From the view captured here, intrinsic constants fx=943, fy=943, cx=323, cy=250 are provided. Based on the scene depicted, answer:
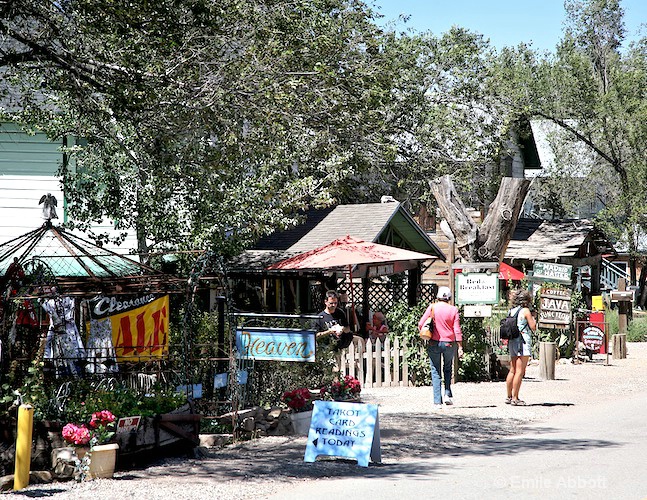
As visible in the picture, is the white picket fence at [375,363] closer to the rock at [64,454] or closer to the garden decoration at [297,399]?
the garden decoration at [297,399]

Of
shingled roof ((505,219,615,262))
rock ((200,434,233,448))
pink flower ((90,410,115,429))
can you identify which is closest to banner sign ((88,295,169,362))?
rock ((200,434,233,448))

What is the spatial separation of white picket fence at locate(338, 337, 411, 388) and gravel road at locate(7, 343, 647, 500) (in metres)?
0.48

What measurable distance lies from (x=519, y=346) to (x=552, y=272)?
811cm

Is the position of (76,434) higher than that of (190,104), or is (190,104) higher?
(190,104)

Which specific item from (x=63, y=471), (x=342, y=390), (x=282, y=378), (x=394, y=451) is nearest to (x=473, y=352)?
(x=342, y=390)

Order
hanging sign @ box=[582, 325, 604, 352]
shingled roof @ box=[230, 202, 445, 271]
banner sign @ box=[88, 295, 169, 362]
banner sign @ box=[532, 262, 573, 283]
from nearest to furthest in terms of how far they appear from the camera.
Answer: banner sign @ box=[88, 295, 169, 362], hanging sign @ box=[582, 325, 604, 352], banner sign @ box=[532, 262, 573, 283], shingled roof @ box=[230, 202, 445, 271]

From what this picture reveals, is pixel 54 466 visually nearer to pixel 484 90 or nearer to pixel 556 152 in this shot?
pixel 484 90

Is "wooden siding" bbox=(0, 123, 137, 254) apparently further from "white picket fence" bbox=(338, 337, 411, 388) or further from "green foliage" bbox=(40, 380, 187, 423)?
"green foliage" bbox=(40, 380, 187, 423)

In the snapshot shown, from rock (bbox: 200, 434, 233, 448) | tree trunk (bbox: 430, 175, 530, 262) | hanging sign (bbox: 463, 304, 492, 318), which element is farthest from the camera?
tree trunk (bbox: 430, 175, 530, 262)

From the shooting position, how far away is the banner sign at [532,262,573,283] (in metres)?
22.0

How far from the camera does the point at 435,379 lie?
47.4ft

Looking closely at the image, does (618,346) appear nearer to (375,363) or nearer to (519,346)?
(375,363)

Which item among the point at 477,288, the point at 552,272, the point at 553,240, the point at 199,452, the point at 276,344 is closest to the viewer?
the point at 199,452

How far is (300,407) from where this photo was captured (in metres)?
12.2
